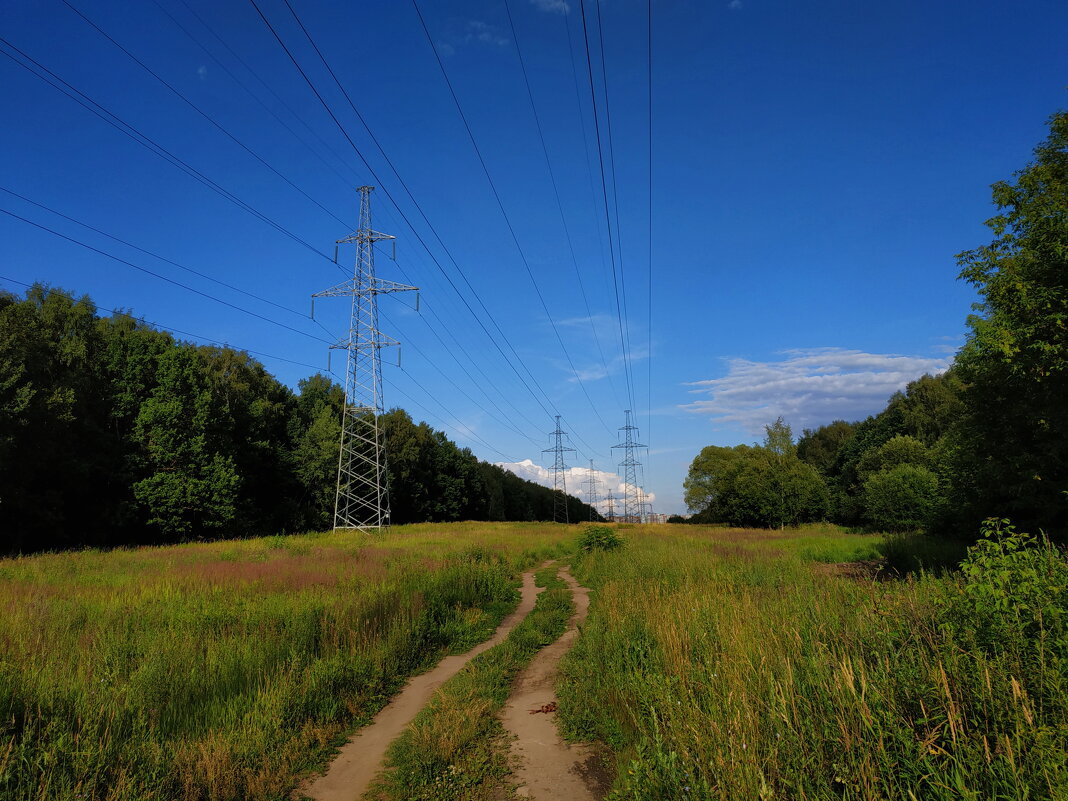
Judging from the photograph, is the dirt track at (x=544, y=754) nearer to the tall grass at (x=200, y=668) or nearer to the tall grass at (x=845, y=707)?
the tall grass at (x=845, y=707)

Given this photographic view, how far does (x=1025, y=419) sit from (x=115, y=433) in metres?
47.2

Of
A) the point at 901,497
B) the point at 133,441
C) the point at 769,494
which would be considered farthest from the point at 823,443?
the point at 133,441

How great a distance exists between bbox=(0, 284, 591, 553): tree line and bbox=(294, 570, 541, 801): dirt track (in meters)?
27.4

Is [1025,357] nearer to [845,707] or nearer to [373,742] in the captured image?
[845,707]

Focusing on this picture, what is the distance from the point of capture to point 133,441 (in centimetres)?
3459

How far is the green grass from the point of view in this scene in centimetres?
497

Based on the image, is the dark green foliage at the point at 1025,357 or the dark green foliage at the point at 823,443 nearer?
the dark green foliage at the point at 1025,357

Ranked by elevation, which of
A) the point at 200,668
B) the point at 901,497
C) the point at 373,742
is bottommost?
the point at 373,742

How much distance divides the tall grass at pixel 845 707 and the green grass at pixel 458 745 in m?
1.15

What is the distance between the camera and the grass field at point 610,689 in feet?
11.4

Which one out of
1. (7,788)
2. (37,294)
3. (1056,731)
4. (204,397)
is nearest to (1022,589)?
(1056,731)

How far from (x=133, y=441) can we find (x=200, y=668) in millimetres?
35515

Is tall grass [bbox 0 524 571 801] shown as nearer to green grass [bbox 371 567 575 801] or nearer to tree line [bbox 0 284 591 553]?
green grass [bbox 371 567 575 801]

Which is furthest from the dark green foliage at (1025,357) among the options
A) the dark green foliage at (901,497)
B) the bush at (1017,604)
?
the dark green foliage at (901,497)
